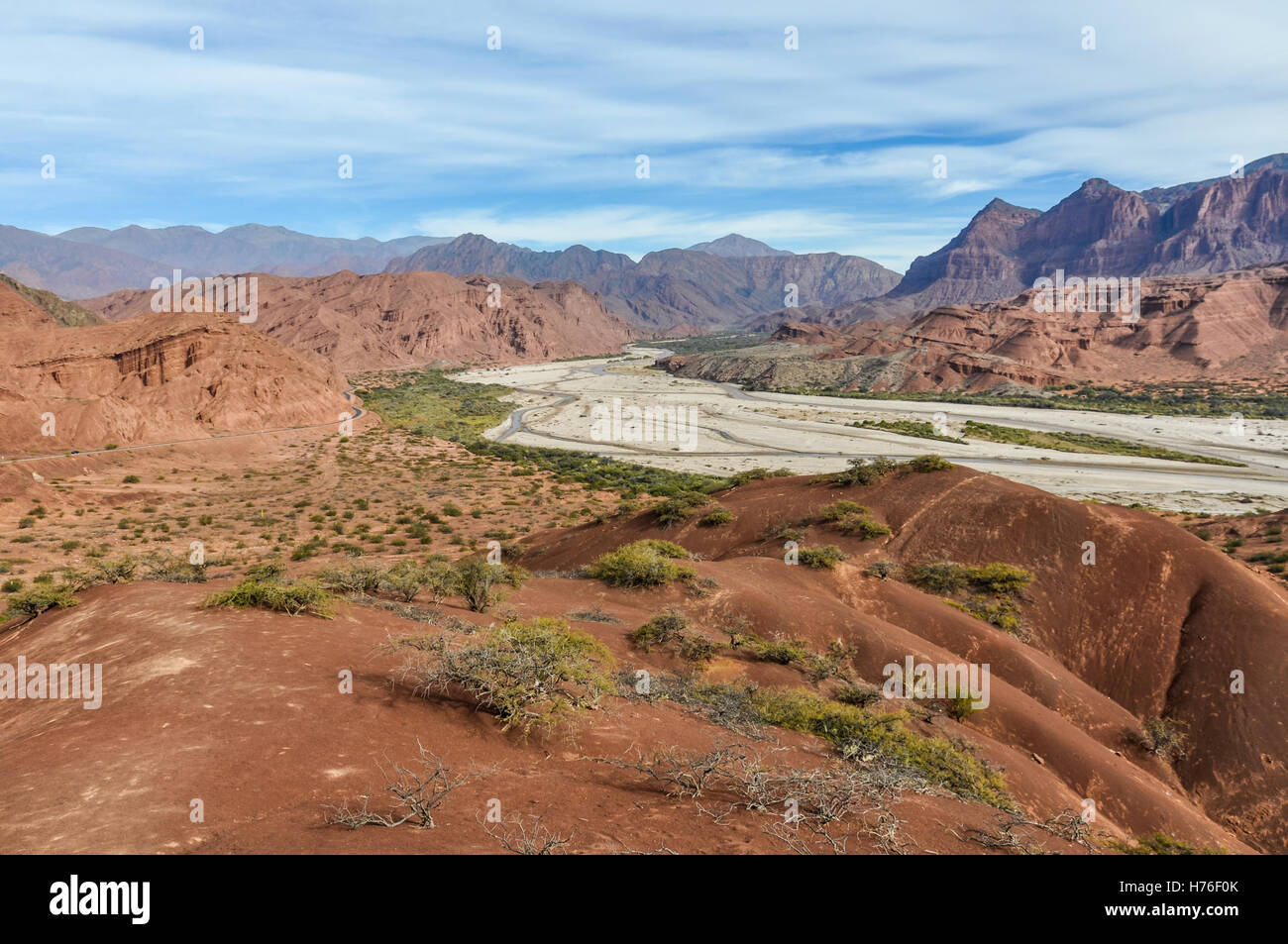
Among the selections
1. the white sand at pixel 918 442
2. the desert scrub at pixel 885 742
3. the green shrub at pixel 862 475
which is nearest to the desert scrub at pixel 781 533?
the green shrub at pixel 862 475

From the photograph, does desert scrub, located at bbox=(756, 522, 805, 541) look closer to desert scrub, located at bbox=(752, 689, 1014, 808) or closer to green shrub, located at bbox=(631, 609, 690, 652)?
green shrub, located at bbox=(631, 609, 690, 652)

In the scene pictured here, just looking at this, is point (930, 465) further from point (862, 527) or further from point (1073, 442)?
point (1073, 442)

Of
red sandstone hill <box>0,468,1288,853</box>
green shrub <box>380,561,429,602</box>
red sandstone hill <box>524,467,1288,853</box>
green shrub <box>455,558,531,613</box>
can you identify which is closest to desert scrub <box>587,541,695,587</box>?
red sandstone hill <box>0,468,1288,853</box>

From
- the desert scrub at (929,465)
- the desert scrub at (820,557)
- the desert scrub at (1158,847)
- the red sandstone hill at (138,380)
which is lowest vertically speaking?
the desert scrub at (1158,847)

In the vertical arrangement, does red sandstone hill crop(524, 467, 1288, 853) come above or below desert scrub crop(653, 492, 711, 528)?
below

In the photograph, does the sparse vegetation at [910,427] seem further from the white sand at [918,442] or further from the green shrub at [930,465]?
the green shrub at [930,465]
